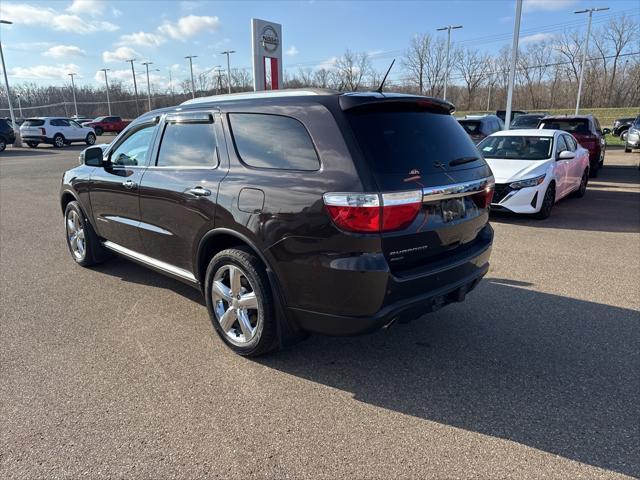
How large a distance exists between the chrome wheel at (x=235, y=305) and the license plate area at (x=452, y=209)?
4.70ft

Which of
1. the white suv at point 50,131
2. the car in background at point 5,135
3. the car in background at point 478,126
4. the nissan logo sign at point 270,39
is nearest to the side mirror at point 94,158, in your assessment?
the nissan logo sign at point 270,39

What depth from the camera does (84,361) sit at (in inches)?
136

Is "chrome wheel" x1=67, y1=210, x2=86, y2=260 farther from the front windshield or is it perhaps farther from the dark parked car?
the front windshield

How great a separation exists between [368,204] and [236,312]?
145 centimetres

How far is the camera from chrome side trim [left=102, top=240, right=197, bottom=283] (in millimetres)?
3941

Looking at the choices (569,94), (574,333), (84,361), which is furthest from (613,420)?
(569,94)

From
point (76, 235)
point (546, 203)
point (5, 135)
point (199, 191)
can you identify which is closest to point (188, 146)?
point (199, 191)

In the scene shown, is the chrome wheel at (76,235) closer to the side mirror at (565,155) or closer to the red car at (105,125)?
the side mirror at (565,155)

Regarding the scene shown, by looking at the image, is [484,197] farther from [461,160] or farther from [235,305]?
[235,305]

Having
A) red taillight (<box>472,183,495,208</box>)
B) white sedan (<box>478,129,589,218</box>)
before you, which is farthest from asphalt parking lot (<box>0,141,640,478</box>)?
white sedan (<box>478,129,589,218</box>)

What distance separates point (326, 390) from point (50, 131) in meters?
33.2

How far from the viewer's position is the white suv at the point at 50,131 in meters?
29.6

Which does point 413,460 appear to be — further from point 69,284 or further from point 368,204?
point 69,284

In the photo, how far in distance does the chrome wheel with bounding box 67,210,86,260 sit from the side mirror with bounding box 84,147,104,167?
3.25ft
